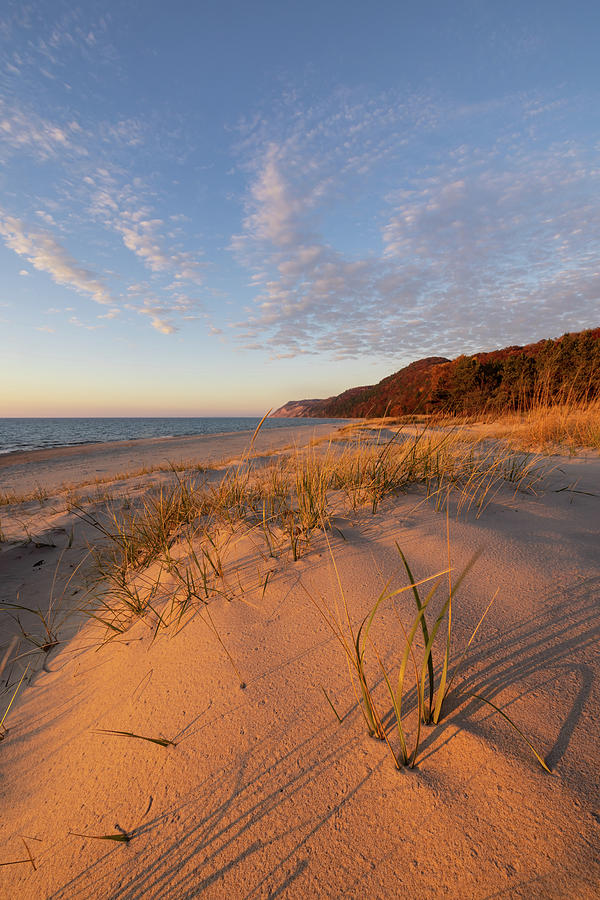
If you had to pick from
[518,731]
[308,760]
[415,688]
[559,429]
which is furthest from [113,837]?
[559,429]

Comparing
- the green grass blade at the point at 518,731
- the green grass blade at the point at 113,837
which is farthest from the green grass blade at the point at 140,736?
the green grass blade at the point at 518,731

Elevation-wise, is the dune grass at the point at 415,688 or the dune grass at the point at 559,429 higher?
the dune grass at the point at 559,429

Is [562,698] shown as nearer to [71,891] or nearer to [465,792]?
[465,792]

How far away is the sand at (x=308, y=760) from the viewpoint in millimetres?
649

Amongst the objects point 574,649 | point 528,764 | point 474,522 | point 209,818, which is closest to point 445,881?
point 528,764

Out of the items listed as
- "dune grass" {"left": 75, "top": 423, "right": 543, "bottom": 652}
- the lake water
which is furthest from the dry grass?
the lake water

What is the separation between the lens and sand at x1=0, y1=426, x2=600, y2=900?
0.65 m

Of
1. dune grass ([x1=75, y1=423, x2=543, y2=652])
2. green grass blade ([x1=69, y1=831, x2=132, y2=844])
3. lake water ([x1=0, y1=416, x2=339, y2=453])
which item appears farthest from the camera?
lake water ([x1=0, y1=416, x2=339, y2=453])

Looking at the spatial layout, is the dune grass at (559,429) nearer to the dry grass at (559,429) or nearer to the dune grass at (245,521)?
the dry grass at (559,429)

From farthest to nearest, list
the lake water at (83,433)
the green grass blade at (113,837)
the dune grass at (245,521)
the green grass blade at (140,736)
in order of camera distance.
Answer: the lake water at (83,433), the dune grass at (245,521), the green grass blade at (140,736), the green grass blade at (113,837)

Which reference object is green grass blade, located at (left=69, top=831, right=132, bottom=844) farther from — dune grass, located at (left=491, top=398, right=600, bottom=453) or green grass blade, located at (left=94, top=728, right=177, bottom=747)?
dune grass, located at (left=491, top=398, right=600, bottom=453)

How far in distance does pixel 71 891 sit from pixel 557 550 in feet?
6.41

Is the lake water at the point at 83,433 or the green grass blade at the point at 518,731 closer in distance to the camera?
the green grass blade at the point at 518,731

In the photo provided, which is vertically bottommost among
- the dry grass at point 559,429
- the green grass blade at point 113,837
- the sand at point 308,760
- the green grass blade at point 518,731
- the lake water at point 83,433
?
the lake water at point 83,433
